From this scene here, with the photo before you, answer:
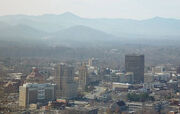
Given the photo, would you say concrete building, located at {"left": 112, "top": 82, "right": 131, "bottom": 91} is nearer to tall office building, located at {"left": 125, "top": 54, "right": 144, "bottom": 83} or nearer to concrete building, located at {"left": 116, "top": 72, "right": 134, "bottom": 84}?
concrete building, located at {"left": 116, "top": 72, "right": 134, "bottom": 84}

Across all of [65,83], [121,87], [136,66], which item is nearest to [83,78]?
[121,87]

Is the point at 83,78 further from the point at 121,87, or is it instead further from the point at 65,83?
the point at 65,83

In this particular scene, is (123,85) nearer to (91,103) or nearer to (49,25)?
(91,103)

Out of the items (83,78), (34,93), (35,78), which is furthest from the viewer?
(83,78)

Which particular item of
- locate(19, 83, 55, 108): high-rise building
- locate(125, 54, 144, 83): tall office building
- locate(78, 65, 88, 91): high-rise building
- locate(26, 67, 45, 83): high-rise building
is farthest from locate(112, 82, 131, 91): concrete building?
locate(19, 83, 55, 108): high-rise building

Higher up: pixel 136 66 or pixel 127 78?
pixel 136 66
